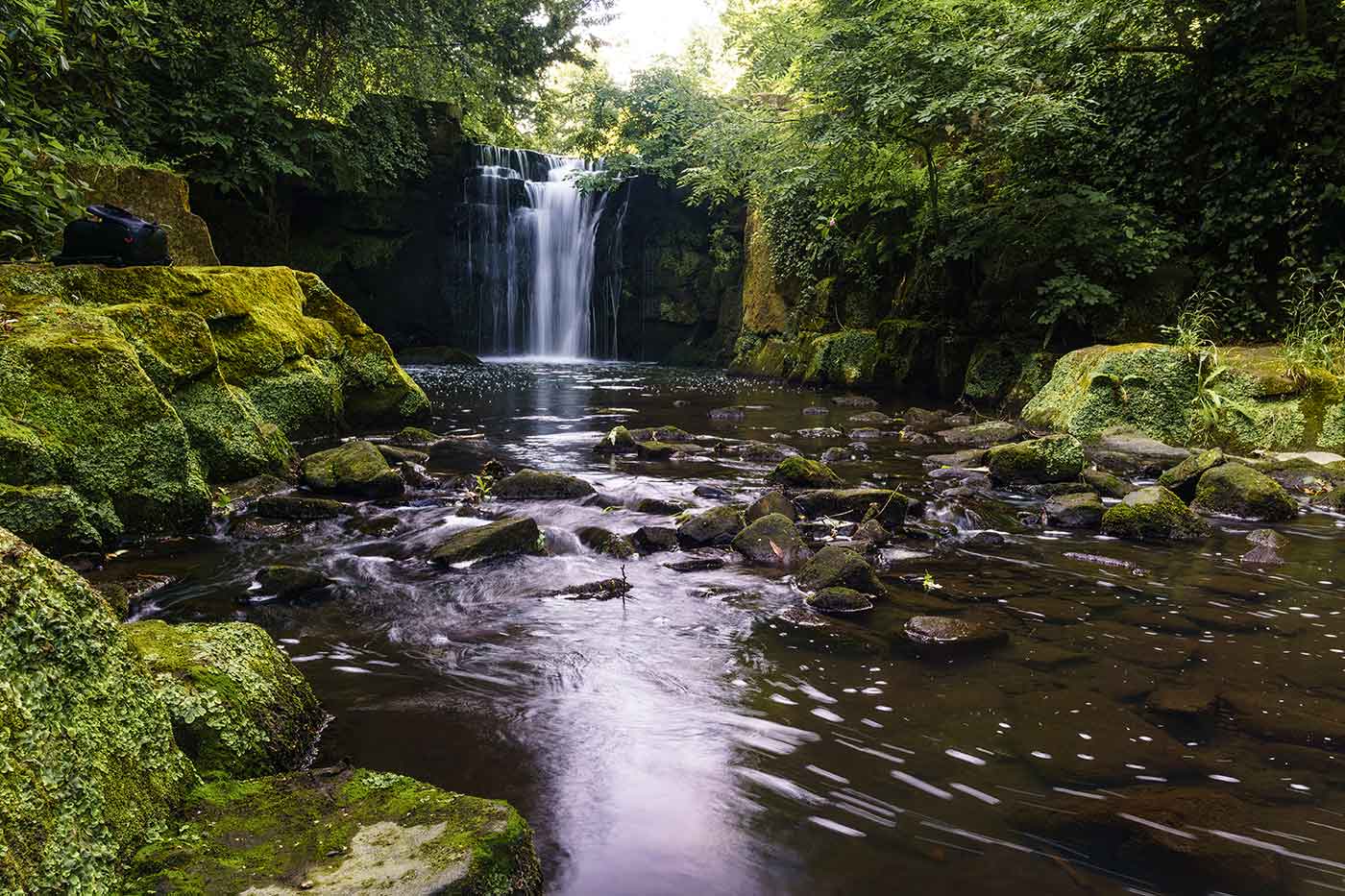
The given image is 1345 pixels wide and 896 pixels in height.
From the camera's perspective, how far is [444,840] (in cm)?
187

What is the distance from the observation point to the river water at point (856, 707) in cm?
231

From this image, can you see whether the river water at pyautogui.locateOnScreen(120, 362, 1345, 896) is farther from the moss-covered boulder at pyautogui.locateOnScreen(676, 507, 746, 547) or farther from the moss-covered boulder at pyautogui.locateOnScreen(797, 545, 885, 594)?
the moss-covered boulder at pyautogui.locateOnScreen(676, 507, 746, 547)

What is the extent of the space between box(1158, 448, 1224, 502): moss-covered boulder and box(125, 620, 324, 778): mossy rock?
269 inches

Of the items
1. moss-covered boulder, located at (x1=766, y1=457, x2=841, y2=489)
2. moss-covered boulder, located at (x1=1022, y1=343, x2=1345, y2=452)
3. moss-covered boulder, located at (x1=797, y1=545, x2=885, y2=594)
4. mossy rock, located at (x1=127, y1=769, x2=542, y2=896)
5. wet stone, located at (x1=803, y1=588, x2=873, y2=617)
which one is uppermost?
moss-covered boulder, located at (x1=1022, y1=343, x2=1345, y2=452)

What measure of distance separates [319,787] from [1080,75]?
14.1 metres

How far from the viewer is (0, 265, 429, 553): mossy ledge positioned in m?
4.68

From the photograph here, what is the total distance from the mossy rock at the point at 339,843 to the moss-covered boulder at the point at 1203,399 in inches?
371

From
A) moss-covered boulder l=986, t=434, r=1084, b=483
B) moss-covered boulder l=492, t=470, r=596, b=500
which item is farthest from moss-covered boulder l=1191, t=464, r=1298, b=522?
moss-covered boulder l=492, t=470, r=596, b=500

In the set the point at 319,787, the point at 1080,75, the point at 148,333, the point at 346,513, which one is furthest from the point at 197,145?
the point at 319,787

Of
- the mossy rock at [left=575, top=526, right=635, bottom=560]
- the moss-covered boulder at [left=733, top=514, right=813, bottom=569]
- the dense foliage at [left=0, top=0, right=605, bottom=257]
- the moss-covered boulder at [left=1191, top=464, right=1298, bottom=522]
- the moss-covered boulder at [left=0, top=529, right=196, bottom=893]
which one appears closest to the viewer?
the moss-covered boulder at [left=0, top=529, right=196, bottom=893]

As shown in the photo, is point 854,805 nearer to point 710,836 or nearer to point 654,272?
point 710,836

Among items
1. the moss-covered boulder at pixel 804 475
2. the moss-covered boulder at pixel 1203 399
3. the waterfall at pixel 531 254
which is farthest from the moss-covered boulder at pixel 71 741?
the waterfall at pixel 531 254

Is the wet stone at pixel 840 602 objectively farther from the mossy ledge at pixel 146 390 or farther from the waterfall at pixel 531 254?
the waterfall at pixel 531 254

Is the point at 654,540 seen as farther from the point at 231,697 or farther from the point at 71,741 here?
the point at 71,741
